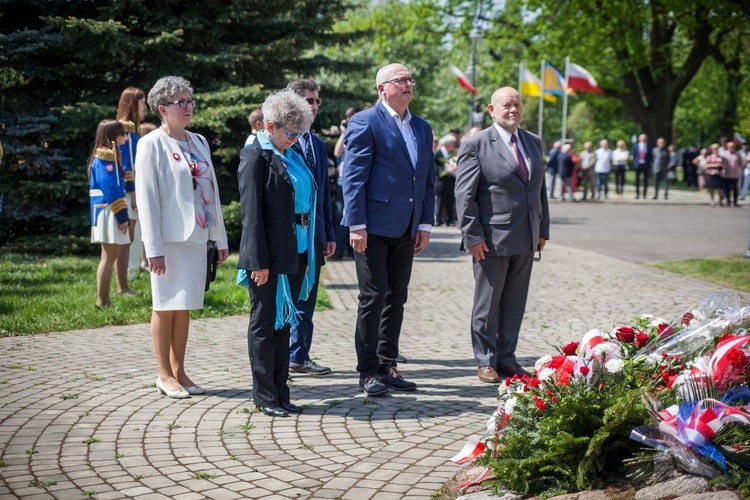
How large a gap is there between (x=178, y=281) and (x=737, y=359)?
3614mm

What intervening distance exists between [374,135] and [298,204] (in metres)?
0.84

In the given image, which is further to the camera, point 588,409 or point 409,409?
point 409,409

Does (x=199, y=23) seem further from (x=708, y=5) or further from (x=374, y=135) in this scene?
(x=708, y=5)

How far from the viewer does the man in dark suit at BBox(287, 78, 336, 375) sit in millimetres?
6547

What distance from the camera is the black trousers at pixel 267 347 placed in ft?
19.0

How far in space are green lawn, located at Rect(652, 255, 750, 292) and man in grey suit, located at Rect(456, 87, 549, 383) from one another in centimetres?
546

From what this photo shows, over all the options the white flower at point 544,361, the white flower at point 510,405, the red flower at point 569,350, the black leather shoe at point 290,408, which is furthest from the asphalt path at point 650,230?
the white flower at point 510,405

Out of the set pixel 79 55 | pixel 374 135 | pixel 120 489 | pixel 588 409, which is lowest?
pixel 120 489

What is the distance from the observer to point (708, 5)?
112ft

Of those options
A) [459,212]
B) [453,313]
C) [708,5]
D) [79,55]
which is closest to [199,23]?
[79,55]

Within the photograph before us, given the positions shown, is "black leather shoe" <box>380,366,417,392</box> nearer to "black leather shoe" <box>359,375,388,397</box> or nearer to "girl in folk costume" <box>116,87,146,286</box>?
"black leather shoe" <box>359,375,388,397</box>

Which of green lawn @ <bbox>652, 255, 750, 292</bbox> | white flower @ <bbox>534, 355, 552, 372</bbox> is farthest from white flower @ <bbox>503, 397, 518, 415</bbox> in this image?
green lawn @ <bbox>652, 255, 750, 292</bbox>

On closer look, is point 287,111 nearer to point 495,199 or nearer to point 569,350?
point 495,199

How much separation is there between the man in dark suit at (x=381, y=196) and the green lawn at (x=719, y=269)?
642 cm
